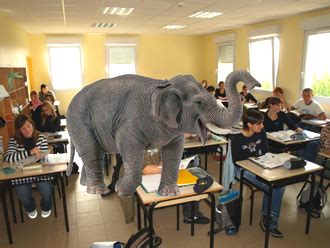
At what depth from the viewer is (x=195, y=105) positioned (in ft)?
1.44

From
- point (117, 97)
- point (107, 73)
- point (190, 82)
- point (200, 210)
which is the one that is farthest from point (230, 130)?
point (107, 73)

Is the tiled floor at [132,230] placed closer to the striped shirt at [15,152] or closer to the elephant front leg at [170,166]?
the striped shirt at [15,152]

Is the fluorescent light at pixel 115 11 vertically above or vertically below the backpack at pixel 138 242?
above

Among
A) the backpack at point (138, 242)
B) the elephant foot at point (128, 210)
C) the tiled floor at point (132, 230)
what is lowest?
the tiled floor at point (132, 230)

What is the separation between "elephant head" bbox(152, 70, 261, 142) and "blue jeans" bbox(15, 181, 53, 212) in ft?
11.6

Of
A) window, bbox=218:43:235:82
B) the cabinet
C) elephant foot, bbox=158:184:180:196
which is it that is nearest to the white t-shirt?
window, bbox=218:43:235:82

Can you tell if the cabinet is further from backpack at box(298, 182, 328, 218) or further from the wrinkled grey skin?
backpack at box(298, 182, 328, 218)

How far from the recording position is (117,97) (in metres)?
0.51

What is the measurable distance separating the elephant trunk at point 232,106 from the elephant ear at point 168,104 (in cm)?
6

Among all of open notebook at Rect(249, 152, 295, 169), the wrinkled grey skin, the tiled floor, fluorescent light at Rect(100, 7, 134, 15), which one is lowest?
the tiled floor

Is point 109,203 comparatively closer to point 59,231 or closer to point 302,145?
point 59,231

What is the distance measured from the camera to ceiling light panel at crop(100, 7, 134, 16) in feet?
18.1

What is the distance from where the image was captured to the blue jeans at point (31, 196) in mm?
3409

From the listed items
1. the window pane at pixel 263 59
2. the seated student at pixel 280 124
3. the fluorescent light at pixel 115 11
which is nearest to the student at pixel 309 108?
the seated student at pixel 280 124
